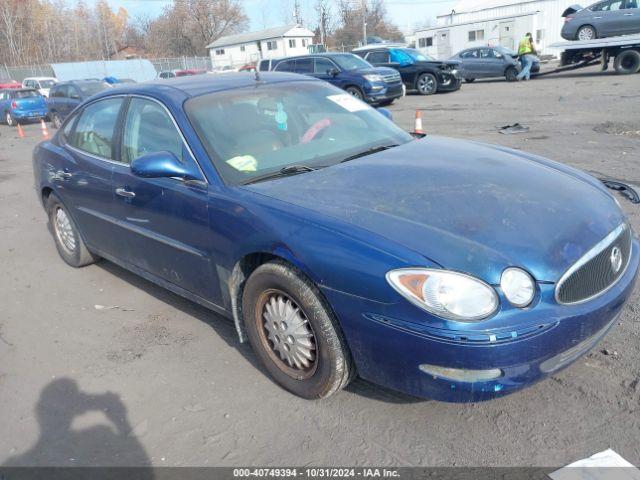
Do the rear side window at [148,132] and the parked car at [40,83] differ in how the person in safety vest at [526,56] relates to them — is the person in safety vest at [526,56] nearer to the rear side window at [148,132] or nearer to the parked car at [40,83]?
the rear side window at [148,132]

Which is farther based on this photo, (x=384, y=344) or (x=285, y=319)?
(x=285, y=319)

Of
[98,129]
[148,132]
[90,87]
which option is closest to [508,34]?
[90,87]

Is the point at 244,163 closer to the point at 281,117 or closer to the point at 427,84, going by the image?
the point at 281,117

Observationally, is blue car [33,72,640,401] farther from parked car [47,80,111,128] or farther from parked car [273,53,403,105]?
parked car [47,80,111,128]

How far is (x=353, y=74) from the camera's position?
1631 centimetres

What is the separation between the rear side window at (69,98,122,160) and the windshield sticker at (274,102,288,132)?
51.6 inches

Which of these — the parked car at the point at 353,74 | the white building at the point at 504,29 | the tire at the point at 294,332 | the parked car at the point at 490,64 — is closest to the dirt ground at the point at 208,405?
the tire at the point at 294,332

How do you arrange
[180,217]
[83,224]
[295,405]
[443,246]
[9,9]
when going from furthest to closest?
[9,9]
[83,224]
[180,217]
[295,405]
[443,246]

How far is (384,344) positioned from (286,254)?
0.69m

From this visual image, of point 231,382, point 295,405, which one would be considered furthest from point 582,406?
point 231,382

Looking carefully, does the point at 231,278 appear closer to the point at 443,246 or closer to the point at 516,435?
the point at 443,246

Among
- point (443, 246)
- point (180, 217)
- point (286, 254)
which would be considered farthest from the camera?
point (180, 217)

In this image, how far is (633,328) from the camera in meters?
3.37

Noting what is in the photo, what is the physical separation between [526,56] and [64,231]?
69.5 feet
